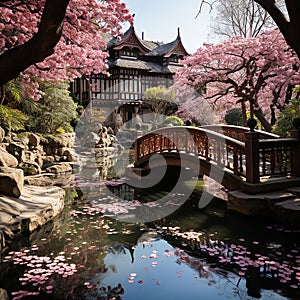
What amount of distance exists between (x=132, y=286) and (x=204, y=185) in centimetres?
751

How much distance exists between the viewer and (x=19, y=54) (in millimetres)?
4305

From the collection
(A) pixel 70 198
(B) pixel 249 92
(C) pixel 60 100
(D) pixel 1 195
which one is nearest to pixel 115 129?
(C) pixel 60 100

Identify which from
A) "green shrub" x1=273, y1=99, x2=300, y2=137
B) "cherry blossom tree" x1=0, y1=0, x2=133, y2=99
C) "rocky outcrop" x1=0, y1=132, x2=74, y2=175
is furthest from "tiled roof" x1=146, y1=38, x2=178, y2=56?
"green shrub" x1=273, y1=99, x2=300, y2=137

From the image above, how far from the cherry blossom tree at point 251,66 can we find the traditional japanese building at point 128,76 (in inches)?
622

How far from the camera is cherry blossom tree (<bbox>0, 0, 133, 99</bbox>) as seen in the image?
4.19 m

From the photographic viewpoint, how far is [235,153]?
8.17 m

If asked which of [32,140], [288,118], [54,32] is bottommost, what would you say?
[32,140]

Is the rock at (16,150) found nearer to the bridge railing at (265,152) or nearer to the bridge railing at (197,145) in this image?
the bridge railing at (197,145)

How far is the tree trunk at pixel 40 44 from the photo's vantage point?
160 inches

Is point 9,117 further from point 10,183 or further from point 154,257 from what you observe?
point 154,257

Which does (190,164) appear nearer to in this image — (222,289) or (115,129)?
(222,289)

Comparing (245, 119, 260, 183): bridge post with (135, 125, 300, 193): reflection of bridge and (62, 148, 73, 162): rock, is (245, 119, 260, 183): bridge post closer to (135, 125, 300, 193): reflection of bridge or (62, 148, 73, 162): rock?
(135, 125, 300, 193): reflection of bridge

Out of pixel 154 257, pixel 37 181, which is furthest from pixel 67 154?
pixel 154 257

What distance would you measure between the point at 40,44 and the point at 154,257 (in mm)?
3795
